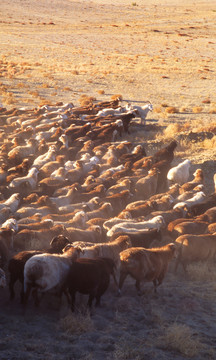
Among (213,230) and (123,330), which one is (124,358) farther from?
(213,230)

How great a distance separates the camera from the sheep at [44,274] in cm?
834

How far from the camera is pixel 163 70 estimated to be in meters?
44.4

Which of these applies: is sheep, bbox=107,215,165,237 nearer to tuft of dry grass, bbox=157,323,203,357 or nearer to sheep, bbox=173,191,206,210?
sheep, bbox=173,191,206,210

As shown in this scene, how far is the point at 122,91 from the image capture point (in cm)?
3647

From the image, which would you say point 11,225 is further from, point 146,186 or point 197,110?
point 197,110

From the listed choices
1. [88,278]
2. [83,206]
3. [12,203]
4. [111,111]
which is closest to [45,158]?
[12,203]

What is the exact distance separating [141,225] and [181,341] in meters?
5.22

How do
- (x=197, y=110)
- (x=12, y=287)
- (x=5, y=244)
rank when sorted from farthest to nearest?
(x=197, y=110) < (x=5, y=244) < (x=12, y=287)

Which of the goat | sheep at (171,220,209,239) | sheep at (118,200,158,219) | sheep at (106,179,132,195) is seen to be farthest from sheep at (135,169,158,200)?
the goat

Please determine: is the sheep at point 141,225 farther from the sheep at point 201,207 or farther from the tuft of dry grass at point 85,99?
the tuft of dry grass at point 85,99

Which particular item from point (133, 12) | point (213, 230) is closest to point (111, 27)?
point (133, 12)

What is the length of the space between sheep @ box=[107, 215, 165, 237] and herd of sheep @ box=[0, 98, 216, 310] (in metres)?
0.03

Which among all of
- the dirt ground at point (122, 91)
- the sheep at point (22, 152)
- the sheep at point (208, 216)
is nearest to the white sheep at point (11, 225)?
the dirt ground at point (122, 91)

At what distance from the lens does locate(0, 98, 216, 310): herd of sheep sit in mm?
9070
